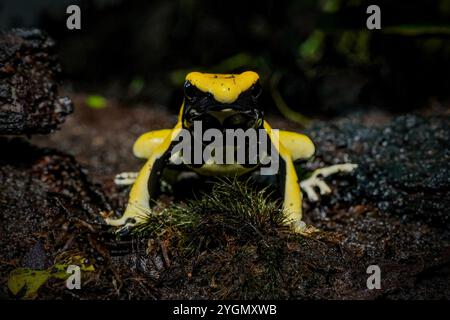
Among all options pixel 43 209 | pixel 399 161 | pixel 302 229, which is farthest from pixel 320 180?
pixel 43 209

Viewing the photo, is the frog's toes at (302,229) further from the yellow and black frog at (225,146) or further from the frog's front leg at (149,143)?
the frog's front leg at (149,143)

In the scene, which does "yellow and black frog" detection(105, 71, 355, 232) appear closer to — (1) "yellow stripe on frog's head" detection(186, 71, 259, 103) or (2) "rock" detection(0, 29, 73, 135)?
(1) "yellow stripe on frog's head" detection(186, 71, 259, 103)

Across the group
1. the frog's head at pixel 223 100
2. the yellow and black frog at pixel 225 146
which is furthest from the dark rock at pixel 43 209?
the frog's head at pixel 223 100

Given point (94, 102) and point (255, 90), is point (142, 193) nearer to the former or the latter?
point (255, 90)

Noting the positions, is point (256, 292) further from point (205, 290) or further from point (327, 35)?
point (327, 35)

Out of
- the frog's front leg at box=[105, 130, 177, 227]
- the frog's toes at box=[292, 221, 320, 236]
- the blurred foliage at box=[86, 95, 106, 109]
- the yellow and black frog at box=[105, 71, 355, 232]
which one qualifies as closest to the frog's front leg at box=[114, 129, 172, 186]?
the yellow and black frog at box=[105, 71, 355, 232]

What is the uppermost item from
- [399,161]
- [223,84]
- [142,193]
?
[223,84]
